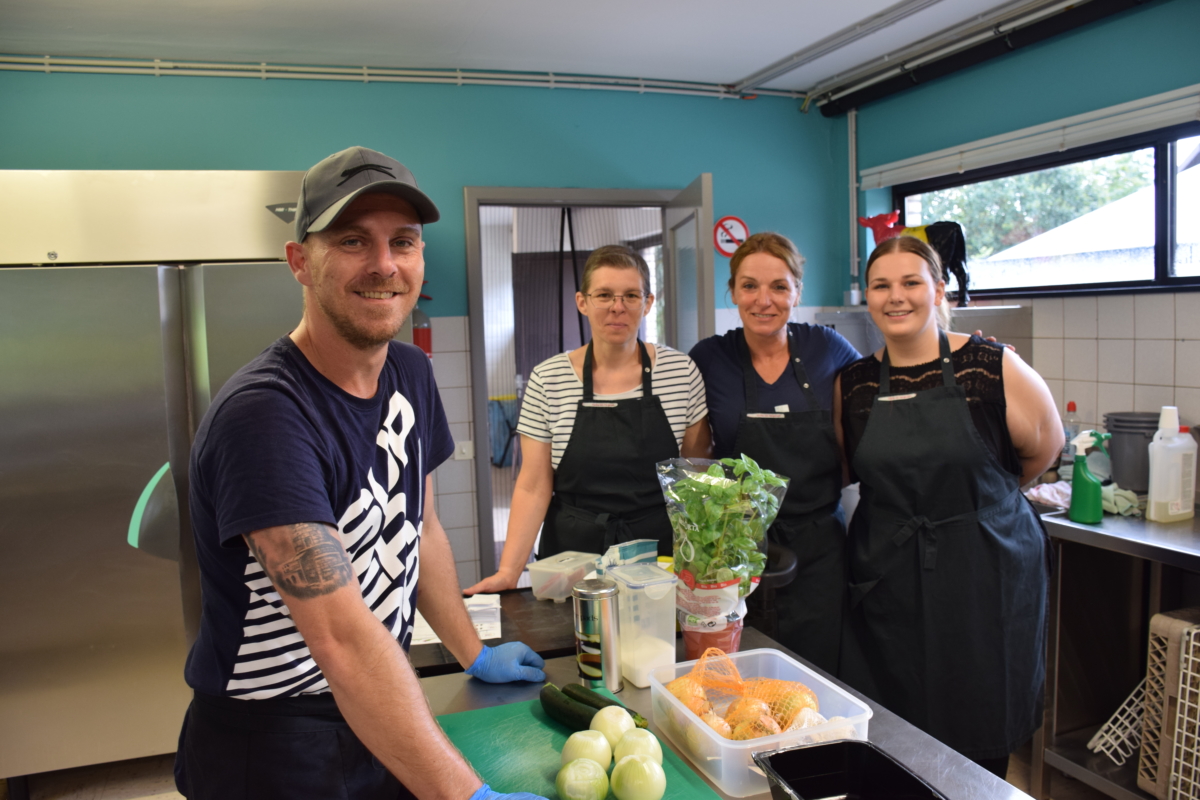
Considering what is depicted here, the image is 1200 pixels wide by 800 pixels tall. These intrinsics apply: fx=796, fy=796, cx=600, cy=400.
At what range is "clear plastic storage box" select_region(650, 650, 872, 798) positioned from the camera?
1.07 metres

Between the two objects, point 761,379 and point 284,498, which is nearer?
point 284,498

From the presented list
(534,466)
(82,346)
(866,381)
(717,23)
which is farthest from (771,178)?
(82,346)

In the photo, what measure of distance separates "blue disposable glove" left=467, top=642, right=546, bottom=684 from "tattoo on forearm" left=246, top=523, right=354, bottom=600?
0.50 m

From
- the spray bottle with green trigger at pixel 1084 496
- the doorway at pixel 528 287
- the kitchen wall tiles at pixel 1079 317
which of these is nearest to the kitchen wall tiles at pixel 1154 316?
the kitchen wall tiles at pixel 1079 317

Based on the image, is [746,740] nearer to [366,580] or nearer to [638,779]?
[638,779]

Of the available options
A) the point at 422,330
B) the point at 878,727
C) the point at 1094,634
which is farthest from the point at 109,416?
the point at 1094,634

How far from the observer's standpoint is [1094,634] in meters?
2.65

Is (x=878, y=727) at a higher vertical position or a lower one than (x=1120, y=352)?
lower

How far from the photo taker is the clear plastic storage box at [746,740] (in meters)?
1.07

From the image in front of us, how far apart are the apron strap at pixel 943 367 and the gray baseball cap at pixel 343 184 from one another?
4.52 feet

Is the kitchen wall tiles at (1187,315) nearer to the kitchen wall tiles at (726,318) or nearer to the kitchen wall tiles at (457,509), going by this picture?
the kitchen wall tiles at (726,318)

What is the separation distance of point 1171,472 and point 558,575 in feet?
6.54

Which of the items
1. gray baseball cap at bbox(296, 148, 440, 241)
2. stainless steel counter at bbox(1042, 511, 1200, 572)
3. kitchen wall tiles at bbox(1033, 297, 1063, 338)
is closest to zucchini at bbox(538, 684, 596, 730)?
gray baseball cap at bbox(296, 148, 440, 241)

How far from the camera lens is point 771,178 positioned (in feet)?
14.0
